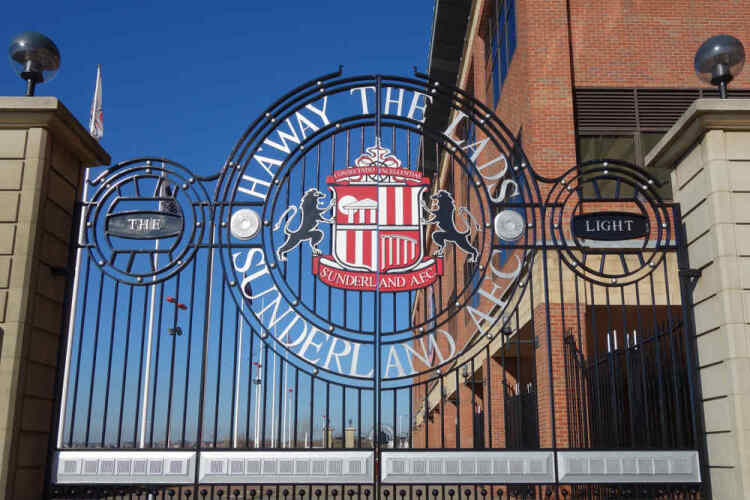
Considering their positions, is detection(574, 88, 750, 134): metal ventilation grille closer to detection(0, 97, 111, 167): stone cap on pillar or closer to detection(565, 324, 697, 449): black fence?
detection(565, 324, 697, 449): black fence

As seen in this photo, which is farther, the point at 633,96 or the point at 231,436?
the point at 633,96

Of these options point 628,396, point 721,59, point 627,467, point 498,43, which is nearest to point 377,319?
point 627,467

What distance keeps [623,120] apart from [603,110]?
44 cm

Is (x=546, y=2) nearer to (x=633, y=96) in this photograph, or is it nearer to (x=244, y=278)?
(x=633, y=96)

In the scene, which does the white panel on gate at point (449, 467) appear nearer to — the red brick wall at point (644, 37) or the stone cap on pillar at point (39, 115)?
the stone cap on pillar at point (39, 115)

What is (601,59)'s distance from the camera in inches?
555

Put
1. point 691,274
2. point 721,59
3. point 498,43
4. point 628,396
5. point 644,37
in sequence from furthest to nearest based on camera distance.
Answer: point 498,43 → point 644,37 → point 628,396 → point 691,274 → point 721,59

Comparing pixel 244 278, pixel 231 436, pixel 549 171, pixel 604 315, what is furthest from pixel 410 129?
pixel 604 315

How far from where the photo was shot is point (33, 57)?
660cm

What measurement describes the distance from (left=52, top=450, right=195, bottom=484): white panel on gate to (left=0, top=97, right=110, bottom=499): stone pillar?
0.38 metres

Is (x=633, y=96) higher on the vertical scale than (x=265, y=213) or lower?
higher

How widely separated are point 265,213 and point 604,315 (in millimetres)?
8232

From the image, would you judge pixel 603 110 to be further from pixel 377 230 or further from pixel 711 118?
pixel 377 230

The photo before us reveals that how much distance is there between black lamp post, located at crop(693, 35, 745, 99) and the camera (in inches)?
256
